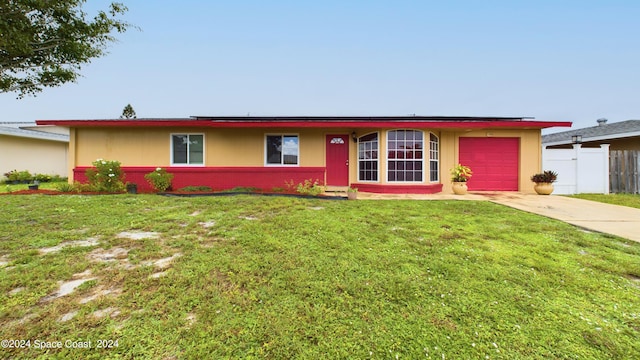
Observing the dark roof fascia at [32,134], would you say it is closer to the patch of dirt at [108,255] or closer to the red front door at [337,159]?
the red front door at [337,159]

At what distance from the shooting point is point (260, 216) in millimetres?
5250

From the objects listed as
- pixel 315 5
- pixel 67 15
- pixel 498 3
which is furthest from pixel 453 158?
pixel 67 15

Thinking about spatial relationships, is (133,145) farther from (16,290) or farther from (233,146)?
(16,290)

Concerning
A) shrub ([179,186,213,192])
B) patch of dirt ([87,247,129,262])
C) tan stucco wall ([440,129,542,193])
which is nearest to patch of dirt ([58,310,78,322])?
patch of dirt ([87,247,129,262])

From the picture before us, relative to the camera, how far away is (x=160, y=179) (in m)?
8.66

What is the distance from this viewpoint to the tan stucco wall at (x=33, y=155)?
13.2 m

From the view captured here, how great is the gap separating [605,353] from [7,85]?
14023 mm

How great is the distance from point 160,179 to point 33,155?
12.0 m

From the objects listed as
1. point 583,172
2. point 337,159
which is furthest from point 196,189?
point 583,172

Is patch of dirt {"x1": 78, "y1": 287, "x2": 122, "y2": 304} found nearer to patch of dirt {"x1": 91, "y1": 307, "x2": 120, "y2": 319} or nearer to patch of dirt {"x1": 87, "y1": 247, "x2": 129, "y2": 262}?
patch of dirt {"x1": 91, "y1": 307, "x2": 120, "y2": 319}

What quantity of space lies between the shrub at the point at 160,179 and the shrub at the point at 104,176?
880 millimetres

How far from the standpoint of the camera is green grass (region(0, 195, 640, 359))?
178 centimetres

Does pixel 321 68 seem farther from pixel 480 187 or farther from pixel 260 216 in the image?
pixel 260 216

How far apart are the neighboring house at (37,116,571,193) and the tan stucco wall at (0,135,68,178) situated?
727 cm
